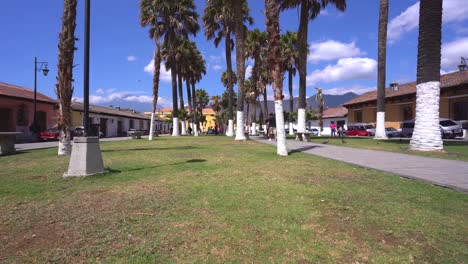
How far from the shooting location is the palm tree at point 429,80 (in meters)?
12.0

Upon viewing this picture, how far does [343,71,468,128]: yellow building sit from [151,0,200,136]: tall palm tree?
2522 centimetres

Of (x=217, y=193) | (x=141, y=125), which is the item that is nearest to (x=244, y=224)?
(x=217, y=193)

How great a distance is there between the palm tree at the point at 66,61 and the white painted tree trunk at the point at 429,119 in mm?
12607

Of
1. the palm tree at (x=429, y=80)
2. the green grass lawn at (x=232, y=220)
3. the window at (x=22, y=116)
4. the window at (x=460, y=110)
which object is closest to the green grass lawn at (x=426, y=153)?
the palm tree at (x=429, y=80)

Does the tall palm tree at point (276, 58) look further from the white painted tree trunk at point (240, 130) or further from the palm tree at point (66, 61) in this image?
the white painted tree trunk at point (240, 130)

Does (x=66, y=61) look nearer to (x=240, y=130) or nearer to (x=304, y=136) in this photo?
(x=240, y=130)

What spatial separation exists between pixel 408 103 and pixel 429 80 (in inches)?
1125

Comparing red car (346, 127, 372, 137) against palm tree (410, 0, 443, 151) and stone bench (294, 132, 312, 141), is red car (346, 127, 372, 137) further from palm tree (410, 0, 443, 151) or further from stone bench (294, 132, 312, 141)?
palm tree (410, 0, 443, 151)

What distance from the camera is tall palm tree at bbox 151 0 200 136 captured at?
30.5 m

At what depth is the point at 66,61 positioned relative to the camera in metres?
10.3

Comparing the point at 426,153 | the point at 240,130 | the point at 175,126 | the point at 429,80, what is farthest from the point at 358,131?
the point at 426,153

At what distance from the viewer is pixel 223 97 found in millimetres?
68000

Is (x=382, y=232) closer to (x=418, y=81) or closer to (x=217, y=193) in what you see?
(x=217, y=193)

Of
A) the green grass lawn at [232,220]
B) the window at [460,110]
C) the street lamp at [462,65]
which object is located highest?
the street lamp at [462,65]
